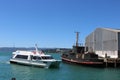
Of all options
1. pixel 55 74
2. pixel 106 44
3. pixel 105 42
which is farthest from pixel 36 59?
pixel 105 42

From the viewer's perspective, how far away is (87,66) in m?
52.0

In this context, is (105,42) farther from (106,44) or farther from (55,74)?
(55,74)

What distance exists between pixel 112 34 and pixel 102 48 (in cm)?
642

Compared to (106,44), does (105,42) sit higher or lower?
higher

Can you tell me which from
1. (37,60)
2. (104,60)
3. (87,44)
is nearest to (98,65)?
(104,60)

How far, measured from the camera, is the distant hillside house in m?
56.6

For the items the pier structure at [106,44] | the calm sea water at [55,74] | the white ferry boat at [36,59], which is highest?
the pier structure at [106,44]

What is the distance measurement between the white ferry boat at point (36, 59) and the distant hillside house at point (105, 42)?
15.3 m

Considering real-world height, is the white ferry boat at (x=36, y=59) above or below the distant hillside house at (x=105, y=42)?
below

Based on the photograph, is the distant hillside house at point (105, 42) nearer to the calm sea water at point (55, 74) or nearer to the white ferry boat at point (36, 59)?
the calm sea water at point (55, 74)

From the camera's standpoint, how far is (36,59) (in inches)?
1884

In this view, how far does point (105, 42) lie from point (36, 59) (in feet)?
65.6

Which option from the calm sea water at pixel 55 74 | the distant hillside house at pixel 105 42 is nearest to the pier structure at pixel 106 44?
the distant hillside house at pixel 105 42

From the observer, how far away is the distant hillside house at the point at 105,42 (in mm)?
56562
